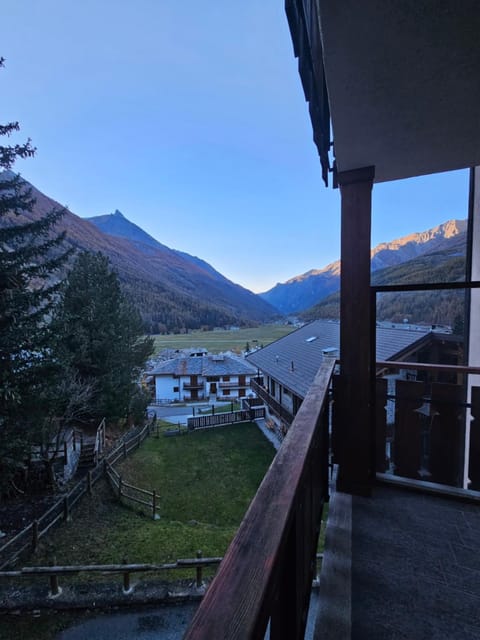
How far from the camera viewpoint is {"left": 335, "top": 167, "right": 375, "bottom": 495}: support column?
6.37 ft

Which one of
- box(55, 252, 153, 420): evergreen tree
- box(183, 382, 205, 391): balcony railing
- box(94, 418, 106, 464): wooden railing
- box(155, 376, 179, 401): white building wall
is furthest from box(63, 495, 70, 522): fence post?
box(155, 376, 179, 401): white building wall

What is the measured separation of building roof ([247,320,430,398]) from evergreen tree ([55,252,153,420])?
6420mm

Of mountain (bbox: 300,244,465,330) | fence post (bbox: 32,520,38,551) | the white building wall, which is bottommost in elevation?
the white building wall

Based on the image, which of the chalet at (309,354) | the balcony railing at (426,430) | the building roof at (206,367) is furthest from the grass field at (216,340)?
the balcony railing at (426,430)

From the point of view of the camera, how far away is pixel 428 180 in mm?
2277

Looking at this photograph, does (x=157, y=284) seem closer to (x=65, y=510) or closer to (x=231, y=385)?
(x=231, y=385)

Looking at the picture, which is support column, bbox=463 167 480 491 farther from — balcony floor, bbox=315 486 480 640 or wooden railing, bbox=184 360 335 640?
Result: wooden railing, bbox=184 360 335 640

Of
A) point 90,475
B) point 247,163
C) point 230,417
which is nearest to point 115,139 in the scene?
point 247,163

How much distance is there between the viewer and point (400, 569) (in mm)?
1434

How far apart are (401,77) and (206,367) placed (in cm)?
2432

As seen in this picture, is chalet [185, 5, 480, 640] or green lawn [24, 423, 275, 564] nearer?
chalet [185, 5, 480, 640]

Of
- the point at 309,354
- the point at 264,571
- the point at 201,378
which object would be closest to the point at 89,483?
the point at 309,354

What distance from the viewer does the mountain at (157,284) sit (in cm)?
3648

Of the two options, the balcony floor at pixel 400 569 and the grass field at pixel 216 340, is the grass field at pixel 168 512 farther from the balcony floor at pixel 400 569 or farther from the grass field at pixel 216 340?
the grass field at pixel 216 340
